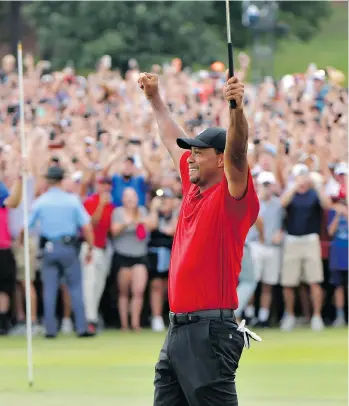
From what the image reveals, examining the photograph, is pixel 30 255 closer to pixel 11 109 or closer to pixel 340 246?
pixel 340 246

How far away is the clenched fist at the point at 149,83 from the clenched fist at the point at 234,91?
1.48 m

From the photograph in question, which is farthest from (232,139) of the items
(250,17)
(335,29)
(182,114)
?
(335,29)

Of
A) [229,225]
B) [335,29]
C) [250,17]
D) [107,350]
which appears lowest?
[107,350]

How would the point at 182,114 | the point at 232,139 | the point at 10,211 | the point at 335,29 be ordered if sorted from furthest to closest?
the point at 335,29 → the point at 182,114 → the point at 10,211 → the point at 232,139

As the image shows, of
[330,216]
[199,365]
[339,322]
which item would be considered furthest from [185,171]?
[339,322]

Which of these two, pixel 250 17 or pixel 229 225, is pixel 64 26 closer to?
pixel 250 17

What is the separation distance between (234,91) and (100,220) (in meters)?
10.8

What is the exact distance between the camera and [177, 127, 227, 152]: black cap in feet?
25.6

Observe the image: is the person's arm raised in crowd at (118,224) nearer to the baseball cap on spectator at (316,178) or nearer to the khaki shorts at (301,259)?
the khaki shorts at (301,259)

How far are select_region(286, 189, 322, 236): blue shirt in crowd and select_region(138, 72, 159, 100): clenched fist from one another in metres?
9.46

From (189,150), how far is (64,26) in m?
40.2

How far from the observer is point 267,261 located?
18281mm

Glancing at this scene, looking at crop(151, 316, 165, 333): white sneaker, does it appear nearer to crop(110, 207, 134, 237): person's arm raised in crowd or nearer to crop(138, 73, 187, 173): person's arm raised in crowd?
crop(110, 207, 134, 237): person's arm raised in crowd

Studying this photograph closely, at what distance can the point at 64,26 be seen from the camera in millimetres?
48000
